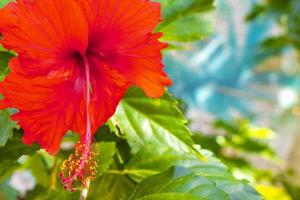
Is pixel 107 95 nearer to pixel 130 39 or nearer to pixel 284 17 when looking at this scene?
pixel 130 39

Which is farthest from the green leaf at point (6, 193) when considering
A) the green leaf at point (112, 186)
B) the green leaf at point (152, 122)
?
the green leaf at point (152, 122)

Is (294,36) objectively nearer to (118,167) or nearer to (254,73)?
(254,73)

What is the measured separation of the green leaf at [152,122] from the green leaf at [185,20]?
4.2 inches

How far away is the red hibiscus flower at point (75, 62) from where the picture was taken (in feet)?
1.14

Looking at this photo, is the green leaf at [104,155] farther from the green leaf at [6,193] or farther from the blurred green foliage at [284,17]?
the blurred green foliage at [284,17]

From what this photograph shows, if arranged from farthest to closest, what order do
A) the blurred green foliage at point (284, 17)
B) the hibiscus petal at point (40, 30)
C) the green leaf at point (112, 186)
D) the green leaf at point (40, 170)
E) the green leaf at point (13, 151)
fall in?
the blurred green foliage at point (284, 17)
the green leaf at point (40, 170)
the green leaf at point (112, 186)
the green leaf at point (13, 151)
the hibiscus petal at point (40, 30)

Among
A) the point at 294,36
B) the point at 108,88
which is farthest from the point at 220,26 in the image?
the point at 108,88

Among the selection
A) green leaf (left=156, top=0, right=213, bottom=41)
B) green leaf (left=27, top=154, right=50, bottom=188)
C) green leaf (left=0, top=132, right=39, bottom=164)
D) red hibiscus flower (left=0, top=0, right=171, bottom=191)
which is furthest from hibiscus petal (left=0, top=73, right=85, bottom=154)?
green leaf (left=27, top=154, right=50, bottom=188)

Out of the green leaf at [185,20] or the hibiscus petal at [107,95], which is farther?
the green leaf at [185,20]

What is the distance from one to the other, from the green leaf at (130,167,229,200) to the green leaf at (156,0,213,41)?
0.17 m

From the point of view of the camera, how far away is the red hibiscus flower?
1.14ft

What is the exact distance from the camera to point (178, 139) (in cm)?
47

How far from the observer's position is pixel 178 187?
0.46m

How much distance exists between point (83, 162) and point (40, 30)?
0.11m
